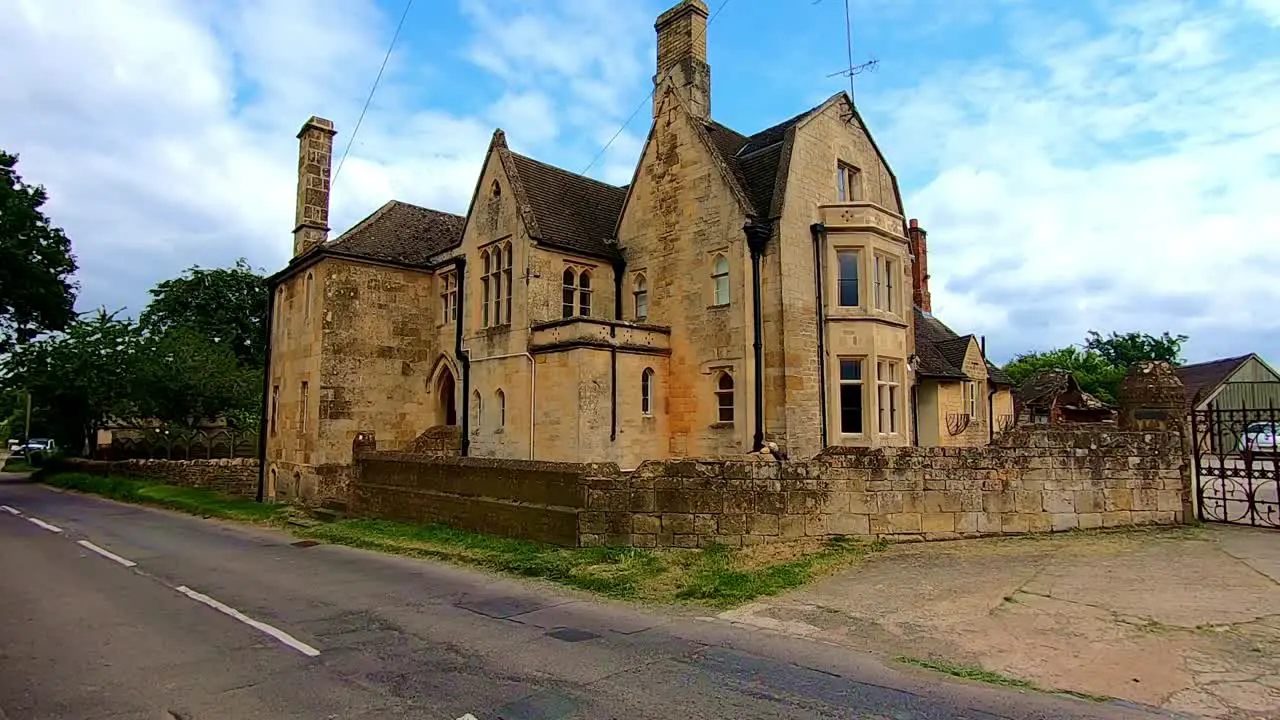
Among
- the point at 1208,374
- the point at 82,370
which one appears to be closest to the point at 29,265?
the point at 82,370

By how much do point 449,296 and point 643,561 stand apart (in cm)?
1650

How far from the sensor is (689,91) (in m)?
23.0

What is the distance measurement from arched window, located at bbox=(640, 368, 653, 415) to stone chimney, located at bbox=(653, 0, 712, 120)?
8461 mm

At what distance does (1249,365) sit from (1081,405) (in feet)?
95.6

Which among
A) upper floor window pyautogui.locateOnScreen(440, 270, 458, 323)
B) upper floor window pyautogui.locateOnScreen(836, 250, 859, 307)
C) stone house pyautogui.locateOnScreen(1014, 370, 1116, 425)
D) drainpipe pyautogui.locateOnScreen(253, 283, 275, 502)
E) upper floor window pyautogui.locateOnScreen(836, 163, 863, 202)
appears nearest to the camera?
upper floor window pyautogui.locateOnScreen(836, 250, 859, 307)

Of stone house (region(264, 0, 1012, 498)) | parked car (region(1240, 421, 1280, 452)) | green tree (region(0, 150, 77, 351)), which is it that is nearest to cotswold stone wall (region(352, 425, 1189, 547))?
parked car (region(1240, 421, 1280, 452))

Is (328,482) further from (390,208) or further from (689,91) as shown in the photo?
(689,91)

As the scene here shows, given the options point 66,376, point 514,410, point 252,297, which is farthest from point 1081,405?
point 252,297

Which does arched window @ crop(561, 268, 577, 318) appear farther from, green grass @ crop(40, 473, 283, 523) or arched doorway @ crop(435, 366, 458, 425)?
green grass @ crop(40, 473, 283, 523)

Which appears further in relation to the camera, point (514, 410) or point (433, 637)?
point (514, 410)

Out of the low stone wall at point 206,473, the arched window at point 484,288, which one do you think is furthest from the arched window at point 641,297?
the low stone wall at point 206,473

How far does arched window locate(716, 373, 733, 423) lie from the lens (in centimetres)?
2077

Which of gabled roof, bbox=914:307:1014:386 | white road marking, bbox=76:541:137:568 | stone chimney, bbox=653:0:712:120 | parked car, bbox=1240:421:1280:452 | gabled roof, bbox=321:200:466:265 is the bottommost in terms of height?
white road marking, bbox=76:541:137:568

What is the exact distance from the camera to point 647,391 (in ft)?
71.3
